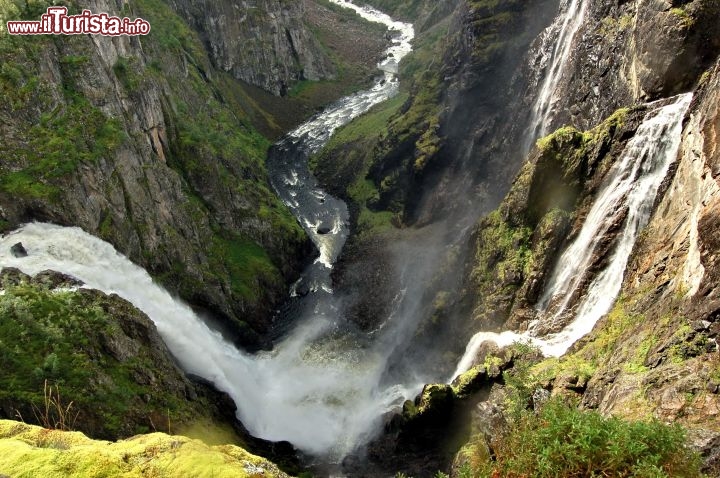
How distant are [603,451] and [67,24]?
48843mm

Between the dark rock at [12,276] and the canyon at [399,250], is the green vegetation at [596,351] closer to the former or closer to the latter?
the canyon at [399,250]

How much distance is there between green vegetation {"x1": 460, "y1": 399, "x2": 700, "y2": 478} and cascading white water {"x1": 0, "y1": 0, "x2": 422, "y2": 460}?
98.2ft

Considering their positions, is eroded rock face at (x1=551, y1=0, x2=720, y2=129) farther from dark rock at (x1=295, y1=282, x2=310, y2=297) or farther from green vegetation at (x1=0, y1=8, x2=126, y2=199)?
green vegetation at (x1=0, y1=8, x2=126, y2=199)

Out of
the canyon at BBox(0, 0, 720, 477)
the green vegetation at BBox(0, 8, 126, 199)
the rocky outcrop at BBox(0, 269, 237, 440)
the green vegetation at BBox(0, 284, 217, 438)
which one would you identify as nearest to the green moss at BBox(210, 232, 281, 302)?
the canyon at BBox(0, 0, 720, 477)

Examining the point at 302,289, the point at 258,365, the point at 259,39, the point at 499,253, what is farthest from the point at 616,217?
the point at 259,39

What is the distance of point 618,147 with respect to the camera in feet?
110

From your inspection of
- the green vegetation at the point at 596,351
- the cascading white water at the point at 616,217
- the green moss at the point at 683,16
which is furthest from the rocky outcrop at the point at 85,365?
the green moss at the point at 683,16

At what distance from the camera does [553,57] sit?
171 feet

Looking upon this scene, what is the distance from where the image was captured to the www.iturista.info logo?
40.2 meters

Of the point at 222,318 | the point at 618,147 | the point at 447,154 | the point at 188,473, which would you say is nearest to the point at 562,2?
the point at 447,154

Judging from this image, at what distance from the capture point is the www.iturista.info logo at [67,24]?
40188mm

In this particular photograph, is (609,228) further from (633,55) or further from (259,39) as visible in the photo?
(259,39)

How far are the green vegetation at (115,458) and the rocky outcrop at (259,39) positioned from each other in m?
100

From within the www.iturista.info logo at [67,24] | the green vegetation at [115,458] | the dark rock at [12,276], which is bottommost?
the green vegetation at [115,458]
